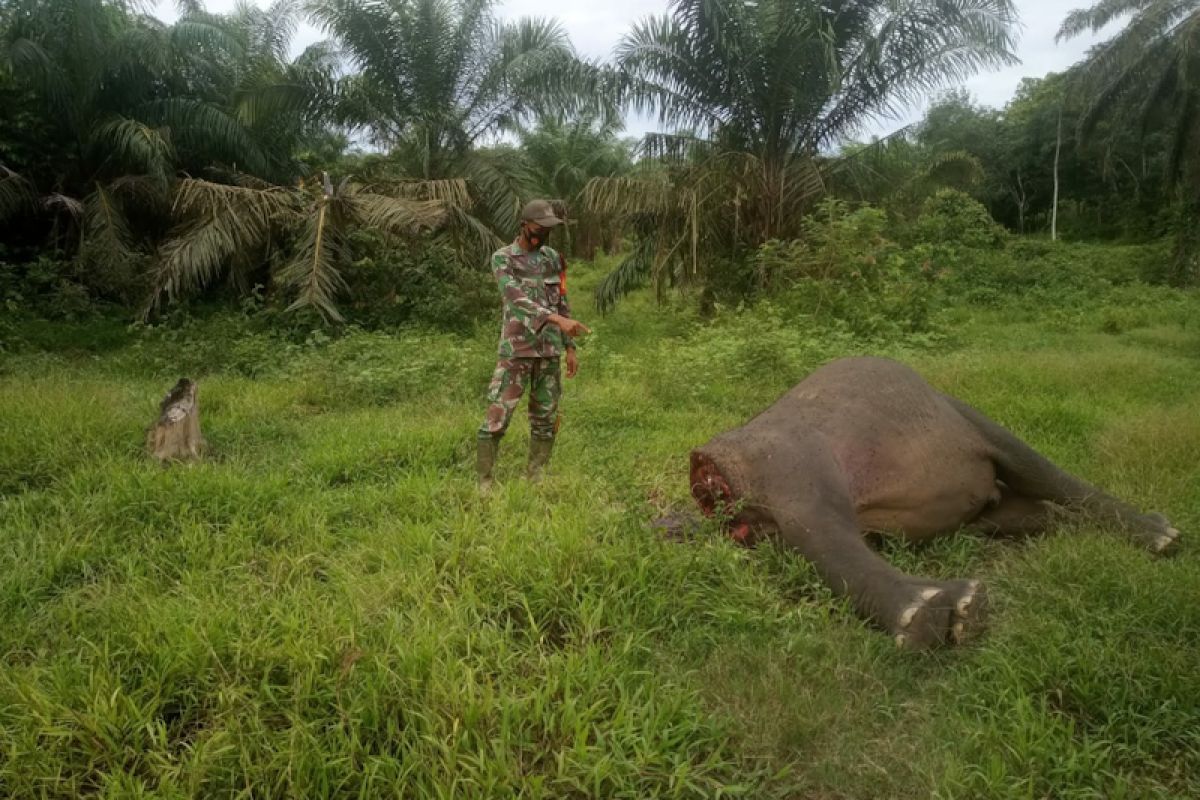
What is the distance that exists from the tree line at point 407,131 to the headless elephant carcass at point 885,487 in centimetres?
684

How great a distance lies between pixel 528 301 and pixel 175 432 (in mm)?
2074

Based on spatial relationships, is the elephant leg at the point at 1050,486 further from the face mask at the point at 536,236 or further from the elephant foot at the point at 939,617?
the face mask at the point at 536,236

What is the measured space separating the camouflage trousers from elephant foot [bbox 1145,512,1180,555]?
2633mm

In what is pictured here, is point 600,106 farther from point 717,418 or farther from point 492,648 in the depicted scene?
point 492,648

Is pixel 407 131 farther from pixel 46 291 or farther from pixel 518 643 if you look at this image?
pixel 518 643

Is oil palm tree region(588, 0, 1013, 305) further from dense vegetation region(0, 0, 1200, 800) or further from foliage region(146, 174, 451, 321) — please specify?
foliage region(146, 174, 451, 321)

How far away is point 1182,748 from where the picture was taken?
6.89 ft

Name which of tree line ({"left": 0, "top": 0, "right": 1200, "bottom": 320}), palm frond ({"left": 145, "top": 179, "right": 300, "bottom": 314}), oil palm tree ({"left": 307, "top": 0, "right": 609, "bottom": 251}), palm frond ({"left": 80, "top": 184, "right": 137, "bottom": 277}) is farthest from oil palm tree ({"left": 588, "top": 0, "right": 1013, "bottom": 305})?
palm frond ({"left": 80, "top": 184, "right": 137, "bottom": 277})

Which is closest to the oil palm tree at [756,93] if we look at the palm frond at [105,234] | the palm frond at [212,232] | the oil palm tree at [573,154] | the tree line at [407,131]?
the tree line at [407,131]

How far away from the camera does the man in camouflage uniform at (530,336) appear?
4.12 m

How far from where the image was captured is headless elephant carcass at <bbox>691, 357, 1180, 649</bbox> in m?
2.63

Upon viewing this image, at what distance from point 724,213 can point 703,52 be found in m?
1.97

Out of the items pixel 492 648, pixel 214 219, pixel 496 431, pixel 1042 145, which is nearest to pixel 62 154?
pixel 214 219

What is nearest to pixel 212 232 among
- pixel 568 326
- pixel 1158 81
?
pixel 568 326
